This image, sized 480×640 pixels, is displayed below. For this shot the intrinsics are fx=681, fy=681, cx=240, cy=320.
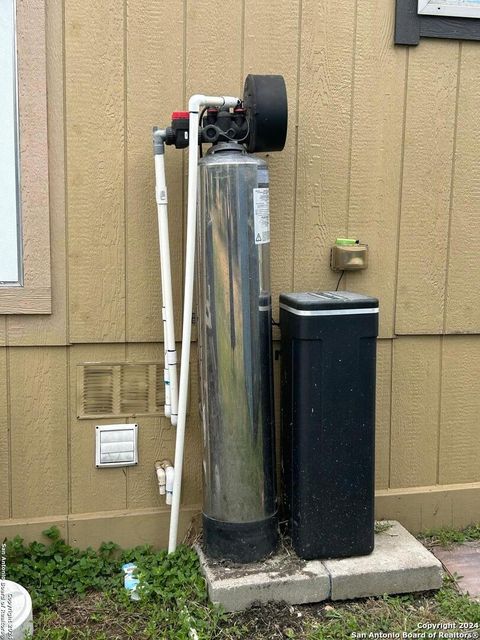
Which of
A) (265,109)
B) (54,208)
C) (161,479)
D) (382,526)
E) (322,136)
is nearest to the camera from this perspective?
(265,109)

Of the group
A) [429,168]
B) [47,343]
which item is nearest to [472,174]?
[429,168]

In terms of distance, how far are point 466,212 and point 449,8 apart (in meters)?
0.93

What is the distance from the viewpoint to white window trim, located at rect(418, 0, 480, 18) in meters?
3.09

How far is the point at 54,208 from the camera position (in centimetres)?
288

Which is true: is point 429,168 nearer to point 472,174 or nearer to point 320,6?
point 472,174

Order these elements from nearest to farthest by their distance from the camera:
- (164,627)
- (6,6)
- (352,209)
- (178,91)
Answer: (164,627) < (6,6) < (178,91) < (352,209)

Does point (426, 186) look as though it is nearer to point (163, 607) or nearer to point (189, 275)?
point (189, 275)

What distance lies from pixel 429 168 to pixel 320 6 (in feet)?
2.91

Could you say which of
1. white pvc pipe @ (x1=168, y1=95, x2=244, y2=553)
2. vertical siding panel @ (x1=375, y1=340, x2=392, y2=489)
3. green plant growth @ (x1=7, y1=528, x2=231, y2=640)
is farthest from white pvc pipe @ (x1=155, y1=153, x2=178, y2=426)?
vertical siding panel @ (x1=375, y1=340, x2=392, y2=489)

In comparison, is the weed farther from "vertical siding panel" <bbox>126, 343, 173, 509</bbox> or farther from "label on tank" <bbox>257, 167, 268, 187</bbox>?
"label on tank" <bbox>257, 167, 268, 187</bbox>

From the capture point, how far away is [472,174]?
326 centimetres

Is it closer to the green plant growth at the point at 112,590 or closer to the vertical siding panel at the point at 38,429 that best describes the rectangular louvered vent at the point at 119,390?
the vertical siding panel at the point at 38,429

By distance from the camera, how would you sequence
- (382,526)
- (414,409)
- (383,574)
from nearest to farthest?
(383,574) → (382,526) → (414,409)

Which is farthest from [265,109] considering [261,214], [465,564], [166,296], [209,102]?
[465,564]
